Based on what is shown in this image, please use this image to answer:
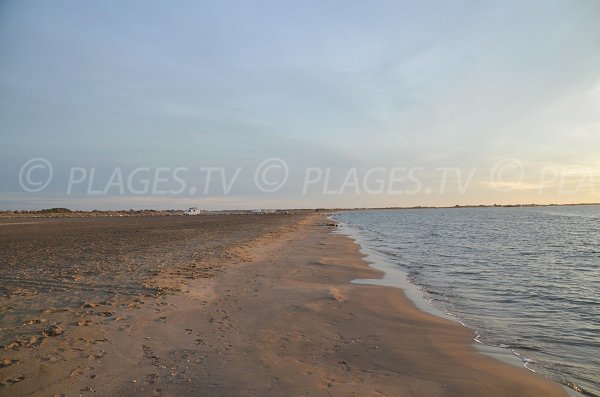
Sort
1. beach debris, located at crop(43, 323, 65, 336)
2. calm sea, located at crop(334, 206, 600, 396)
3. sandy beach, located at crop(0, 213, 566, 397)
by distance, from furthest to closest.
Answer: calm sea, located at crop(334, 206, 600, 396) < beach debris, located at crop(43, 323, 65, 336) < sandy beach, located at crop(0, 213, 566, 397)

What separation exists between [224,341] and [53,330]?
2.93 meters

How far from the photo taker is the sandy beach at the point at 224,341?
4977 mm

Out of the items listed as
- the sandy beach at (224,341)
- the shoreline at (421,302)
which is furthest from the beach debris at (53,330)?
the shoreline at (421,302)

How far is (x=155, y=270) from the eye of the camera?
12664mm

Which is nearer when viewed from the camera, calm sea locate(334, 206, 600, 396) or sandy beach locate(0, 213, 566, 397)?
sandy beach locate(0, 213, 566, 397)

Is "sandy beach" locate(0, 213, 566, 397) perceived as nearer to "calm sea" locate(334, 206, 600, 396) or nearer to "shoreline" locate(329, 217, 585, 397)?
"shoreline" locate(329, 217, 585, 397)

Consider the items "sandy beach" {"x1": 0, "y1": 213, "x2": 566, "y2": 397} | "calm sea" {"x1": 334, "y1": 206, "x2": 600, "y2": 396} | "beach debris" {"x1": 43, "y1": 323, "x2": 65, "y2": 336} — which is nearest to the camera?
"sandy beach" {"x1": 0, "y1": 213, "x2": 566, "y2": 397}

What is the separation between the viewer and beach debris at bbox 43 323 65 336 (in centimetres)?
635

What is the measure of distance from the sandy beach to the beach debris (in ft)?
0.06

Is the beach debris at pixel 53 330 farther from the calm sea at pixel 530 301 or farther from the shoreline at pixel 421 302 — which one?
the calm sea at pixel 530 301

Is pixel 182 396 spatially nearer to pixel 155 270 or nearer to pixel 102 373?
pixel 102 373

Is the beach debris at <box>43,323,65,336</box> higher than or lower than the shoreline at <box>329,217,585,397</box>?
higher

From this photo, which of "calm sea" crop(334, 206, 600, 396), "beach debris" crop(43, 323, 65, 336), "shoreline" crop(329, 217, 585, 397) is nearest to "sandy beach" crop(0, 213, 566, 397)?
"beach debris" crop(43, 323, 65, 336)

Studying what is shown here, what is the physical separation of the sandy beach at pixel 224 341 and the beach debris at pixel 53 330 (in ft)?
0.06
